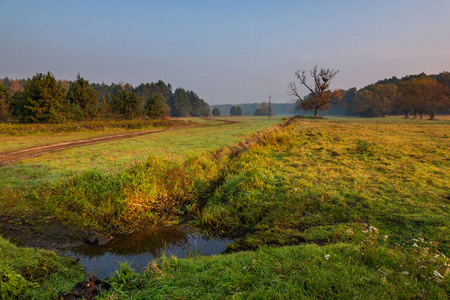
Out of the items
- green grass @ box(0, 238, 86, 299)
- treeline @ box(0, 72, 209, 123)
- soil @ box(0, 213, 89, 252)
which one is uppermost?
treeline @ box(0, 72, 209, 123)

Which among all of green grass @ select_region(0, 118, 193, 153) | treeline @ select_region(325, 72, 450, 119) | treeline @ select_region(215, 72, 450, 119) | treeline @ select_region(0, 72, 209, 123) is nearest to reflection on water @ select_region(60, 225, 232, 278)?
green grass @ select_region(0, 118, 193, 153)

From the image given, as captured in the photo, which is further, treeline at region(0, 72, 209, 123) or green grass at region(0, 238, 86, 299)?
treeline at region(0, 72, 209, 123)

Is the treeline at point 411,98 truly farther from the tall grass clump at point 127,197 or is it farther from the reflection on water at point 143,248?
the reflection on water at point 143,248

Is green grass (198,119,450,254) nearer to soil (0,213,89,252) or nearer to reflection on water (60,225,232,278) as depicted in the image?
reflection on water (60,225,232,278)

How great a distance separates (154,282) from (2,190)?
22.0 feet

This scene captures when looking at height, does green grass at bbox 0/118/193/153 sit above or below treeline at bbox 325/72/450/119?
below

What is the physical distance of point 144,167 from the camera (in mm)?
7605

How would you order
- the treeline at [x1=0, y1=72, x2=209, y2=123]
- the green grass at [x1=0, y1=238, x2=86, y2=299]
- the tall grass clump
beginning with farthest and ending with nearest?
1. the treeline at [x1=0, y1=72, x2=209, y2=123]
2. the tall grass clump
3. the green grass at [x1=0, y1=238, x2=86, y2=299]

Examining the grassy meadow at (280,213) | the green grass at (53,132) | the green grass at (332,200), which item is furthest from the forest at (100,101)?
the green grass at (332,200)

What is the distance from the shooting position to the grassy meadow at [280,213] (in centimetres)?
290

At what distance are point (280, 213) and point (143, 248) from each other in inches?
130

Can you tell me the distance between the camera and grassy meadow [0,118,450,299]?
290 cm

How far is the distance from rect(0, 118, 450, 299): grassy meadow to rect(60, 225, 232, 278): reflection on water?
0.41 meters

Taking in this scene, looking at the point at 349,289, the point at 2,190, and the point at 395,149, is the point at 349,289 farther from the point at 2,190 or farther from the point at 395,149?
the point at 395,149
